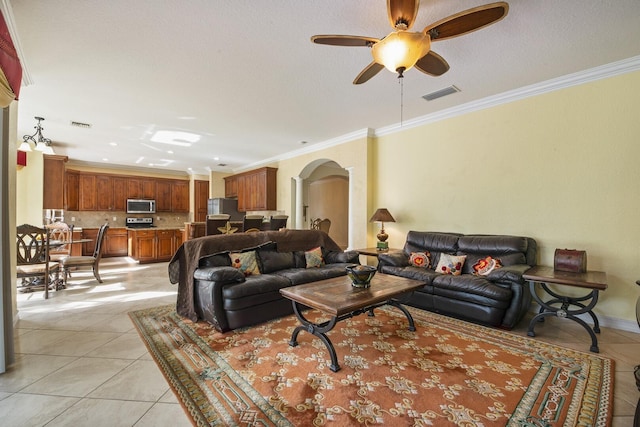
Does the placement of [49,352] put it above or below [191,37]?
below

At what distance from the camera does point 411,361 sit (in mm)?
2236

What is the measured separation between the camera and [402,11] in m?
1.78

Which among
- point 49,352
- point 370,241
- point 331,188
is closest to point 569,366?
point 370,241

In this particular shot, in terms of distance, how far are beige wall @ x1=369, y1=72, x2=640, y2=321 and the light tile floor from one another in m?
0.87

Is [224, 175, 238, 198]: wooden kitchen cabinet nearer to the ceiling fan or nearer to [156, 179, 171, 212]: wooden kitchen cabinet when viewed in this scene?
[156, 179, 171, 212]: wooden kitchen cabinet

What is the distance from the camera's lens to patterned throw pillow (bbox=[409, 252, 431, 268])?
12.7 feet

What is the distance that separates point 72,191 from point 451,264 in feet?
29.9

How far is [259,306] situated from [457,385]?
1.93m

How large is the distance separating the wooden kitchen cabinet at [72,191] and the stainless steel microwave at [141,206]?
115 centimetres

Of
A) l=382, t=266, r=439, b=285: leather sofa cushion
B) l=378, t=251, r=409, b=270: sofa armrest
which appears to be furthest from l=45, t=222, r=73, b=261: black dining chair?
l=382, t=266, r=439, b=285: leather sofa cushion

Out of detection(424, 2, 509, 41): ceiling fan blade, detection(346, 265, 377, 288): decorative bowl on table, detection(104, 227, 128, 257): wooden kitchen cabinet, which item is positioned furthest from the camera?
detection(104, 227, 128, 257): wooden kitchen cabinet

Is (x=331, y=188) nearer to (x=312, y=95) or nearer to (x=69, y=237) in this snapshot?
(x=312, y=95)

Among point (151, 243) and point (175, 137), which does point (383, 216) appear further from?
point (151, 243)

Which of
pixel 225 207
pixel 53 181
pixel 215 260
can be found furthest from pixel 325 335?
A: pixel 53 181
